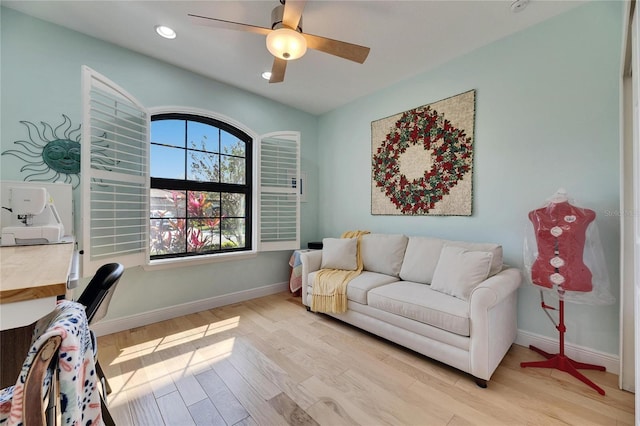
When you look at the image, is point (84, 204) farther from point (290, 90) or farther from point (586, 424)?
point (586, 424)

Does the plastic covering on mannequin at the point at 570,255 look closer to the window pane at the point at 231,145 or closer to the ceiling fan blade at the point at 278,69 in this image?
the ceiling fan blade at the point at 278,69

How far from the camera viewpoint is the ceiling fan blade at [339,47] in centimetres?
183

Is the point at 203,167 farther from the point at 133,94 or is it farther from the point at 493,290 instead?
the point at 493,290

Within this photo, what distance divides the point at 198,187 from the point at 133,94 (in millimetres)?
1093

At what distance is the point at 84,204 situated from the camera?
6.26ft

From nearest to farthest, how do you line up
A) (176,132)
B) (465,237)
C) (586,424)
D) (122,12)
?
(586,424), (122,12), (465,237), (176,132)

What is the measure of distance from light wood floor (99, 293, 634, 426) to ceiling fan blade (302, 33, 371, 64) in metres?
2.33

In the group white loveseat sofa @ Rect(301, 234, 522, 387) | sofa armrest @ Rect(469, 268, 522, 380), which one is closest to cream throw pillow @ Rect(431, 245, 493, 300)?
white loveseat sofa @ Rect(301, 234, 522, 387)

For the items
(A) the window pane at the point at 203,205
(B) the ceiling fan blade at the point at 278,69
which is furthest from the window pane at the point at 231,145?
(B) the ceiling fan blade at the point at 278,69

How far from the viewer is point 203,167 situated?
3150 mm

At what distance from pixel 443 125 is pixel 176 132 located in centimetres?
296

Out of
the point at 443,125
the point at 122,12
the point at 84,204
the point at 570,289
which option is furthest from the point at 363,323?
the point at 122,12

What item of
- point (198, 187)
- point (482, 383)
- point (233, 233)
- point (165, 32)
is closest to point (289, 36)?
point (165, 32)

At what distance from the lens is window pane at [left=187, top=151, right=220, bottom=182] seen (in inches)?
121
